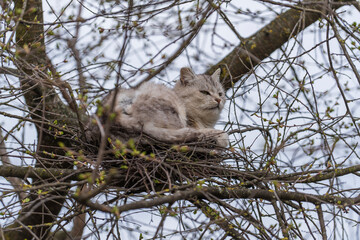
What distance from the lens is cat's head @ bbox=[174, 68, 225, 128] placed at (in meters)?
5.89

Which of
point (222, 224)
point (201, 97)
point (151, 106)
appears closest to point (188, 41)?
point (151, 106)

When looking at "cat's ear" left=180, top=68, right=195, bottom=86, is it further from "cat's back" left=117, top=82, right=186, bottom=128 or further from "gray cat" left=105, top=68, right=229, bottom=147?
"cat's back" left=117, top=82, right=186, bottom=128

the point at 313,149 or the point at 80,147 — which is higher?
the point at 313,149

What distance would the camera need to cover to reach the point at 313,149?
557cm

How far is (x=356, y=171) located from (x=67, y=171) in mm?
2546

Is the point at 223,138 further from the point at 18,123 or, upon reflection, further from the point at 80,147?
the point at 18,123

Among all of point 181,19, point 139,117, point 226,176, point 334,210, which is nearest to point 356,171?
point 334,210

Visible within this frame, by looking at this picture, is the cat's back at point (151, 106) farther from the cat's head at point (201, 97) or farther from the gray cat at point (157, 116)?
the cat's head at point (201, 97)

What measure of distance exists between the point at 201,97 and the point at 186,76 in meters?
0.37

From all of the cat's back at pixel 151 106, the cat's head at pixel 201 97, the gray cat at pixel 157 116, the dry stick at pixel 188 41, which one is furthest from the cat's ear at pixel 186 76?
the dry stick at pixel 188 41

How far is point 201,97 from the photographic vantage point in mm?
5957

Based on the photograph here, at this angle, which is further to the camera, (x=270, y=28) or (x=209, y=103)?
(x=270, y=28)

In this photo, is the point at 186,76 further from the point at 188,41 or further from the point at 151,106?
the point at 188,41

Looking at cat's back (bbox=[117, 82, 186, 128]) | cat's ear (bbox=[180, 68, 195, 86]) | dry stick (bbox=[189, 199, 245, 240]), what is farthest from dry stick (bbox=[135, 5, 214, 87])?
cat's ear (bbox=[180, 68, 195, 86])
